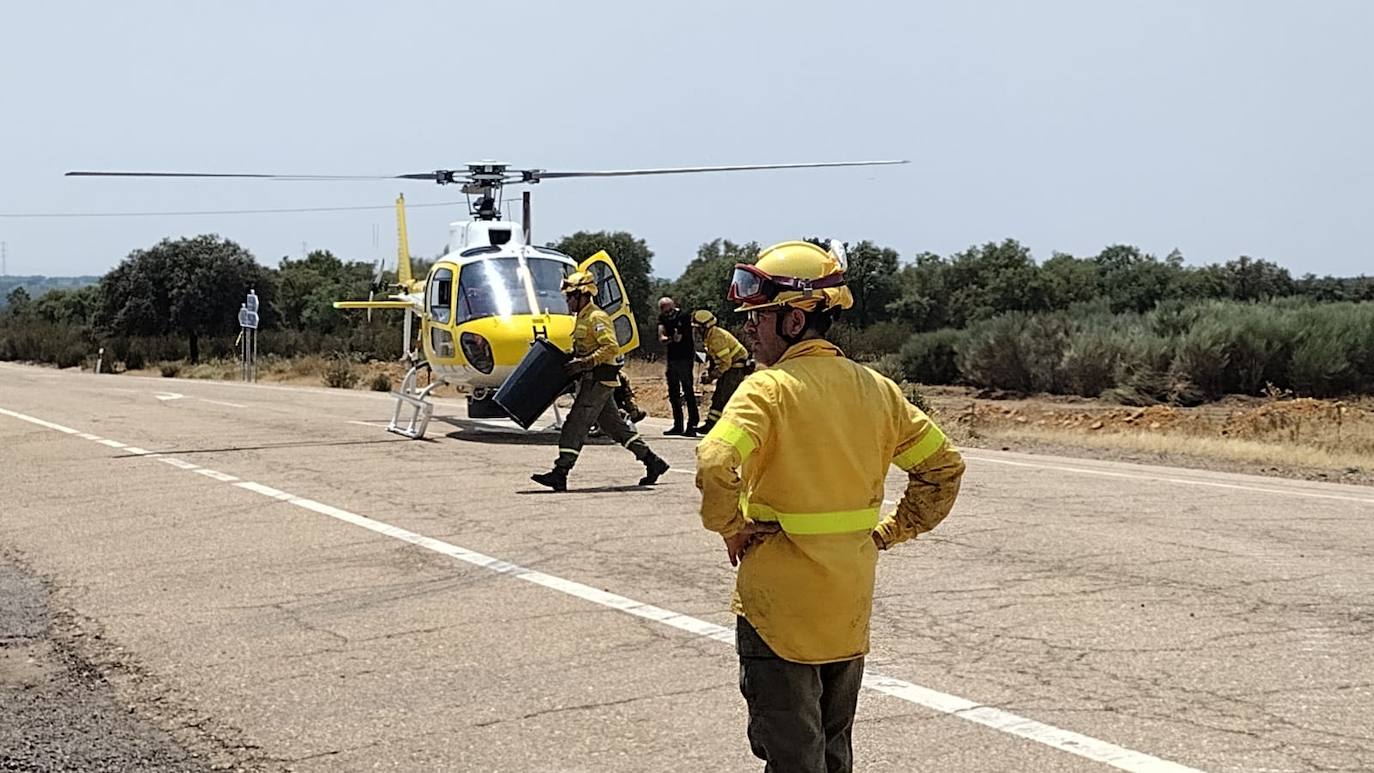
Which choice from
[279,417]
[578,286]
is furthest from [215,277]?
[578,286]

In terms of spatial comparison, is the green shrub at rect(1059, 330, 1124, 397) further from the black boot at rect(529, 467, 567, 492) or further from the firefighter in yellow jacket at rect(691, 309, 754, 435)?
the black boot at rect(529, 467, 567, 492)

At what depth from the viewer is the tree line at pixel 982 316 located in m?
31.8

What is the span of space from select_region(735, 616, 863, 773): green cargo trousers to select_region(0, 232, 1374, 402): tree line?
2871cm

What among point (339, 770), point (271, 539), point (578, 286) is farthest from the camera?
point (578, 286)

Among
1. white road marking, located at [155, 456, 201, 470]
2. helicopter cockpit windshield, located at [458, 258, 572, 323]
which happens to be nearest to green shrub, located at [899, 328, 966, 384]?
helicopter cockpit windshield, located at [458, 258, 572, 323]

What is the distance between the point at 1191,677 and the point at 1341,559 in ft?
11.8

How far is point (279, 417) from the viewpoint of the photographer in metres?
22.7

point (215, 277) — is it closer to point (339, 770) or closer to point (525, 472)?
point (525, 472)

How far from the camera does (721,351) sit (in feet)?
61.8

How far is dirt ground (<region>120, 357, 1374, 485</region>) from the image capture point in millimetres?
17344

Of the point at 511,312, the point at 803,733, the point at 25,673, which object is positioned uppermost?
the point at 511,312

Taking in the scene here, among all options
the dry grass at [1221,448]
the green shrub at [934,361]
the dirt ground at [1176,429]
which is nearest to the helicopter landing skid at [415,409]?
the dirt ground at [1176,429]

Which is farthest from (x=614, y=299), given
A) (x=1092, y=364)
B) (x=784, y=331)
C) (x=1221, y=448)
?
(x=1092, y=364)

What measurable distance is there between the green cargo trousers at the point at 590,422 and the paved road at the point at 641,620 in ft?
1.22
